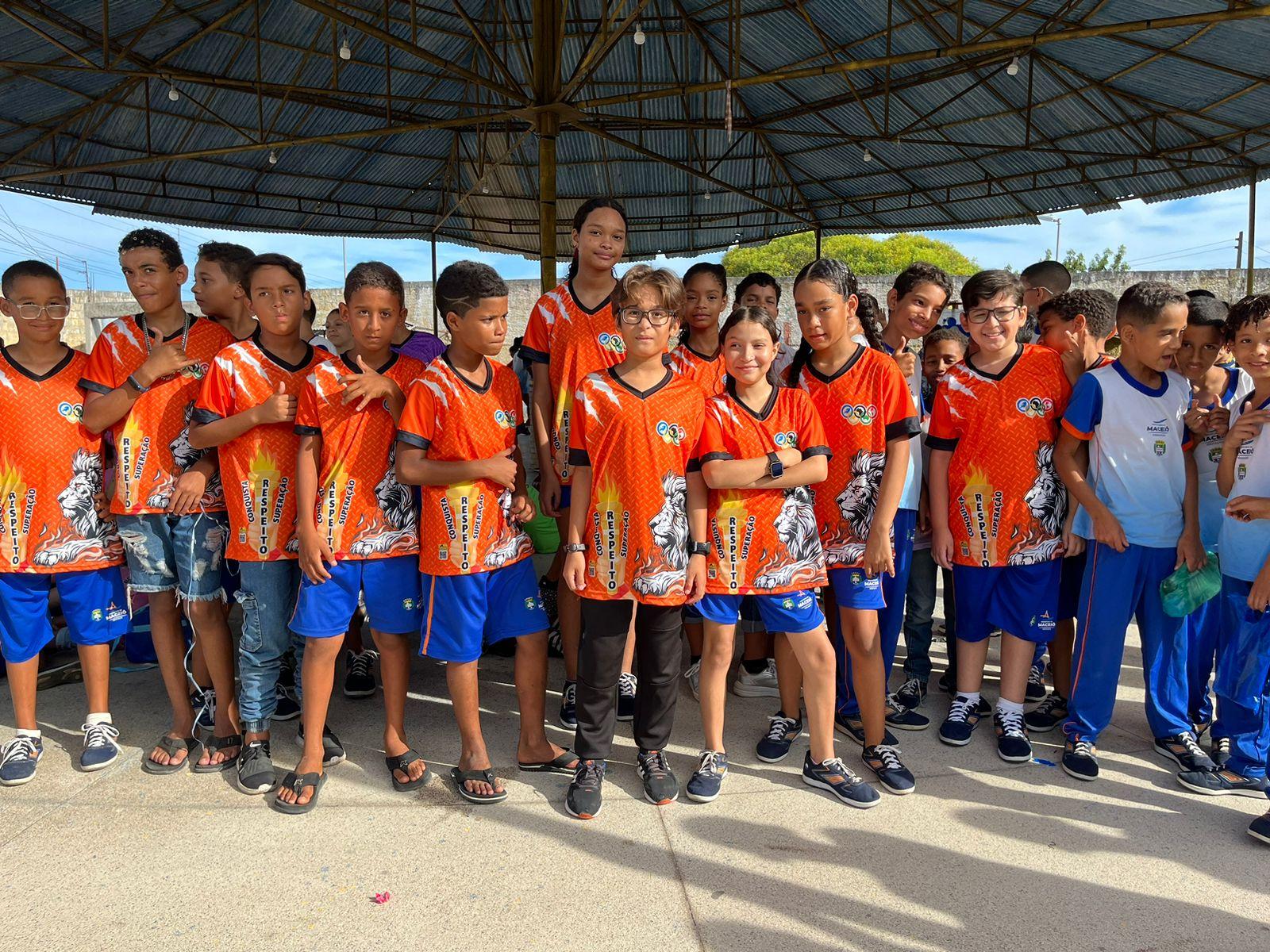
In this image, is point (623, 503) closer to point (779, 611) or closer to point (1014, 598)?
point (779, 611)

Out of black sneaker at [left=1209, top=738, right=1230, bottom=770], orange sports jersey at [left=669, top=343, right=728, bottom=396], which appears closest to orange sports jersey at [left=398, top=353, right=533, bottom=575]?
orange sports jersey at [left=669, top=343, right=728, bottom=396]

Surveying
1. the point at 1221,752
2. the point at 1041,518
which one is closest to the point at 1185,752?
the point at 1221,752

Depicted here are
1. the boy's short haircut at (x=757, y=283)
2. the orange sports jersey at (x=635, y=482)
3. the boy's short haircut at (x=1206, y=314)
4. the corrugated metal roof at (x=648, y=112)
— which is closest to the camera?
the orange sports jersey at (x=635, y=482)

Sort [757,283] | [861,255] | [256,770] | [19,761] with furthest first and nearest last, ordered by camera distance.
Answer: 1. [861,255]
2. [757,283]
3. [19,761]
4. [256,770]

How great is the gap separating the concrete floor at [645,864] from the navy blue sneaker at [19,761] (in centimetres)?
5

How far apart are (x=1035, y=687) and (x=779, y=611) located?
175 cm

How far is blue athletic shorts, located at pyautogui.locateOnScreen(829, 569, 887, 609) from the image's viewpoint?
9.66 feet

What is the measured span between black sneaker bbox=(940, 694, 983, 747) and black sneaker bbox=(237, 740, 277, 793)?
2489 mm

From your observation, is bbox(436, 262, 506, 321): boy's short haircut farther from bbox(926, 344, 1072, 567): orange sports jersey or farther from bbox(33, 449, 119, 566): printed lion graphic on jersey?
bbox(926, 344, 1072, 567): orange sports jersey

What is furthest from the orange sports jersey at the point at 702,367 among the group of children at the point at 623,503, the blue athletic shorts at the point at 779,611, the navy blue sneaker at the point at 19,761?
the navy blue sneaker at the point at 19,761

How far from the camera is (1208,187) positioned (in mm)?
9328

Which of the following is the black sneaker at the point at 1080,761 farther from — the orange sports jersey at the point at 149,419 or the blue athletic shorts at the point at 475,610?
the orange sports jersey at the point at 149,419

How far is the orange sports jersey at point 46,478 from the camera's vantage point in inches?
119

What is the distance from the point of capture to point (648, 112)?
33.3 ft
